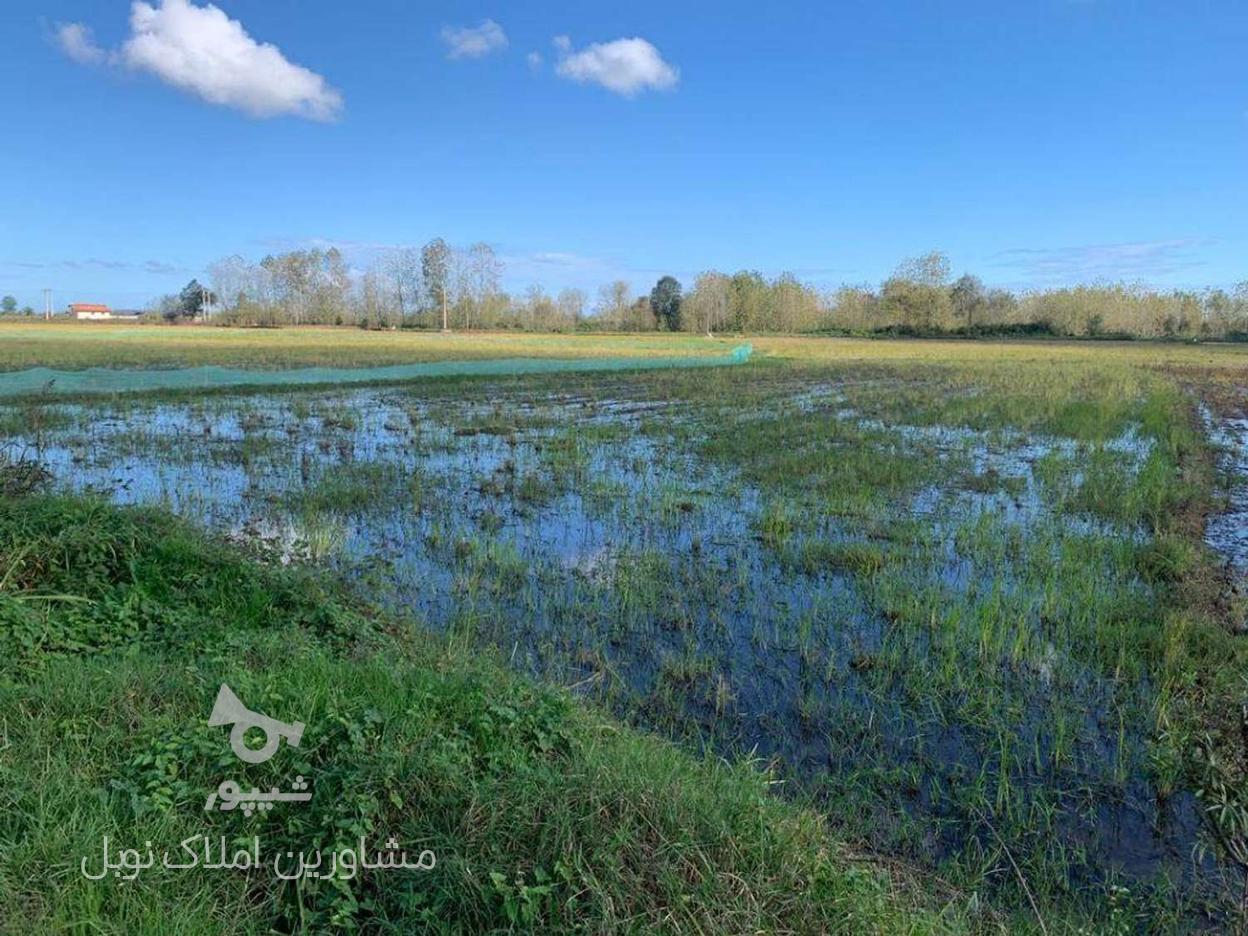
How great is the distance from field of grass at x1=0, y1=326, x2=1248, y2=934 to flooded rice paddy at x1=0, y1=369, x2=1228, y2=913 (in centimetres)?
3

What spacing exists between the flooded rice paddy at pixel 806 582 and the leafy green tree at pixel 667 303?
6733 centimetres

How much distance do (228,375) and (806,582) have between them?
17601mm

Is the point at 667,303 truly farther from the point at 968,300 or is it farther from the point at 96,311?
the point at 96,311

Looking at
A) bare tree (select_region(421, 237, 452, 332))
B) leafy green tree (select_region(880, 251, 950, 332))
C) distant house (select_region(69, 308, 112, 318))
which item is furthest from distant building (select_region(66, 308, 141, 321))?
leafy green tree (select_region(880, 251, 950, 332))

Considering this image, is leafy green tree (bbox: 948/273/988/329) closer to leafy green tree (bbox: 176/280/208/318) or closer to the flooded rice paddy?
the flooded rice paddy

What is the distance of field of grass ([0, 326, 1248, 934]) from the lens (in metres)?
2.05

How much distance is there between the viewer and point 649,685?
12.8 feet

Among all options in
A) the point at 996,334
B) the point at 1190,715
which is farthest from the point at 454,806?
the point at 996,334

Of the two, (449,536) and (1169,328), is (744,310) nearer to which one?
(1169,328)

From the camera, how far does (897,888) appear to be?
2.37m

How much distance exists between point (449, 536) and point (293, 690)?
3599mm

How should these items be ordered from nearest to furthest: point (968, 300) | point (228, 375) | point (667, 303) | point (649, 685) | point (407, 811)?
point (407, 811) → point (649, 685) → point (228, 375) → point (968, 300) → point (667, 303)

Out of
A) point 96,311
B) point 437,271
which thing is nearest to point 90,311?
point 96,311

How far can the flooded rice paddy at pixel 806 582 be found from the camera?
3082 millimetres
